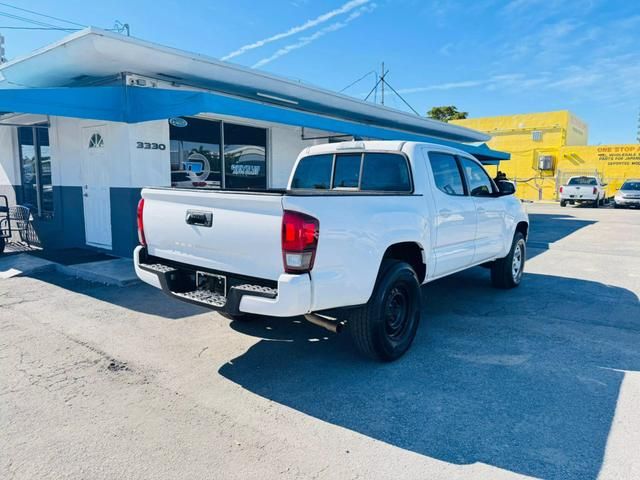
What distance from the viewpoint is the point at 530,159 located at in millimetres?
35469

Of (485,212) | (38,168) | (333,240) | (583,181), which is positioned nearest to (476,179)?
(485,212)

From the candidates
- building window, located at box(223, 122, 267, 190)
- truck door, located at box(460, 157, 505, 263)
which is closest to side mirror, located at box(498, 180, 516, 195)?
truck door, located at box(460, 157, 505, 263)

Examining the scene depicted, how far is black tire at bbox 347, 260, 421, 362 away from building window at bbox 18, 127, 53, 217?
991cm

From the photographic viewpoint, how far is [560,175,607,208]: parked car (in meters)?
26.3

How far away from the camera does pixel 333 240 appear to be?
3529mm

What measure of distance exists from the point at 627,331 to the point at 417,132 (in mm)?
13926

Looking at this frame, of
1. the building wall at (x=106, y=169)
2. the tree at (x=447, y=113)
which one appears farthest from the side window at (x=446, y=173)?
the tree at (x=447, y=113)

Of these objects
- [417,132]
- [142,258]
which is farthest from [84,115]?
[417,132]

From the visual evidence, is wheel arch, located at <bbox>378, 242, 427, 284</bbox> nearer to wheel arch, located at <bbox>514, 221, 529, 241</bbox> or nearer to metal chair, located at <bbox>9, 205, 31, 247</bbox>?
wheel arch, located at <bbox>514, 221, 529, 241</bbox>

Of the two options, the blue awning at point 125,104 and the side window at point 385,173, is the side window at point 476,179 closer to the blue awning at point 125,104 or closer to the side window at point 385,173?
the side window at point 385,173

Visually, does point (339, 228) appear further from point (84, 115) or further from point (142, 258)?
point (84, 115)

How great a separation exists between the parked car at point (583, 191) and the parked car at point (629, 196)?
1131 millimetres

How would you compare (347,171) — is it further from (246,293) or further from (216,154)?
Result: (216,154)

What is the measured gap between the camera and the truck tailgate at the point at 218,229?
136 inches
